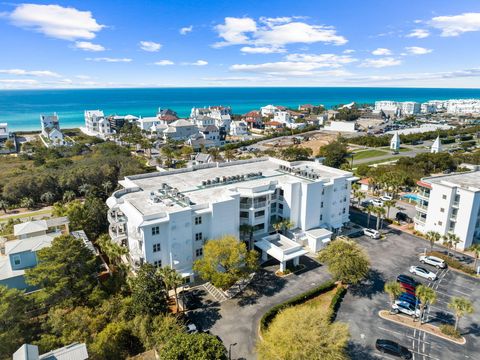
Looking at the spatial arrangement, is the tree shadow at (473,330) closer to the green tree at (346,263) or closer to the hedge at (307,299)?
the green tree at (346,263)

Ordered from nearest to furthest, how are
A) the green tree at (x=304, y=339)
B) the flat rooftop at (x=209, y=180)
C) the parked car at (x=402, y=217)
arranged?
the green tree at (x=304, y=339)
the flat rooftop at (x=209, y=180)
the parked car at (x=402, y=217)

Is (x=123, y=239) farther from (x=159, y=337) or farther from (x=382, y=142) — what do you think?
(x=382, y=142)

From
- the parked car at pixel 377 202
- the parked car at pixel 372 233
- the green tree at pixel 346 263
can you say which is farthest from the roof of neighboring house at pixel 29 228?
the parked car at pixel 377 202

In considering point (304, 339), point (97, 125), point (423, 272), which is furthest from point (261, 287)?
point (97, 125)

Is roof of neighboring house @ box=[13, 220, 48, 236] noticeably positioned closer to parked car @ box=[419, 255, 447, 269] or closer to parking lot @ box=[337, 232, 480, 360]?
parking lot @ box=[337, 232, 480, 360]

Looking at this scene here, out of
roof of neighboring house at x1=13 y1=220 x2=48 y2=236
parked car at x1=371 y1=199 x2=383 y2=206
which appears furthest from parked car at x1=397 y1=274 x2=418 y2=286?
roof of neighboring house at x1=13 y1=220 x2=48 y2=236
